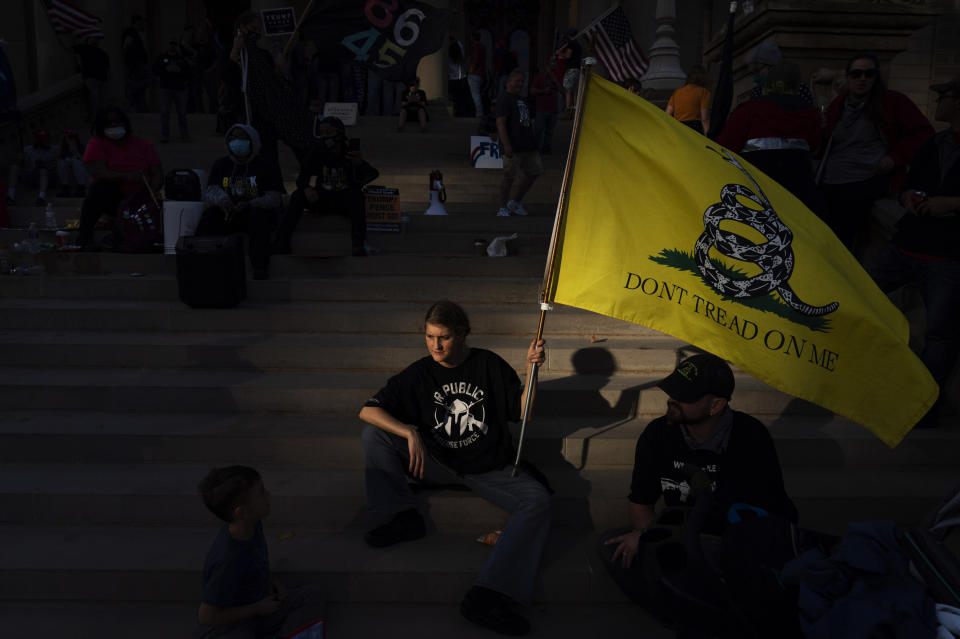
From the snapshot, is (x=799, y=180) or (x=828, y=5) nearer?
(x=799, y=180)

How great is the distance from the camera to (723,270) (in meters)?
3.06

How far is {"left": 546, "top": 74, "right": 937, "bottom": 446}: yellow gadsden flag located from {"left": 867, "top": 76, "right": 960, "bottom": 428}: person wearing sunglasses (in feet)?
5.87

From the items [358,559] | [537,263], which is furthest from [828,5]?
[358,559]

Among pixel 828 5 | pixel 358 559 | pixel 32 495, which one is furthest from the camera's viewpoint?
pixel 828 5

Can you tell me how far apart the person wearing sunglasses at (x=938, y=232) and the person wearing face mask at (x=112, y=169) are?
23.2 ft

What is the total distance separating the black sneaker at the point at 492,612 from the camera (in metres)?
3.31

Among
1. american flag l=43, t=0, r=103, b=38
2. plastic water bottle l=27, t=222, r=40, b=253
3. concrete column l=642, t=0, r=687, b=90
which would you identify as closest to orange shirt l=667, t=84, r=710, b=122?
concrete column l=642, t=0, r=687, b=90

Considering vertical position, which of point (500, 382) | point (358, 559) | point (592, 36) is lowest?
point (358, 559)

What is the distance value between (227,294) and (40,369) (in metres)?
1.49

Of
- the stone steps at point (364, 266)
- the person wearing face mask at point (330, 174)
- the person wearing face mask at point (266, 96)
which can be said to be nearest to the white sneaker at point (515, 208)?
the stone steps at point (364, 266)

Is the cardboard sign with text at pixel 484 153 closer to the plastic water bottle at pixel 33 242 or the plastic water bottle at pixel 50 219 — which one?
the plastic water bottle at pixel 50 219

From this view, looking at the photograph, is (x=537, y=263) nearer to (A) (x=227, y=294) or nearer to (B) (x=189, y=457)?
(A) (x=227, y=294)

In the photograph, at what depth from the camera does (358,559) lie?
145 inches

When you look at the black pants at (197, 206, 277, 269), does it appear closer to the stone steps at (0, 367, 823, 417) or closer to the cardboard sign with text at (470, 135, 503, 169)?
the stone steps at (0, 367, 823, 417)
